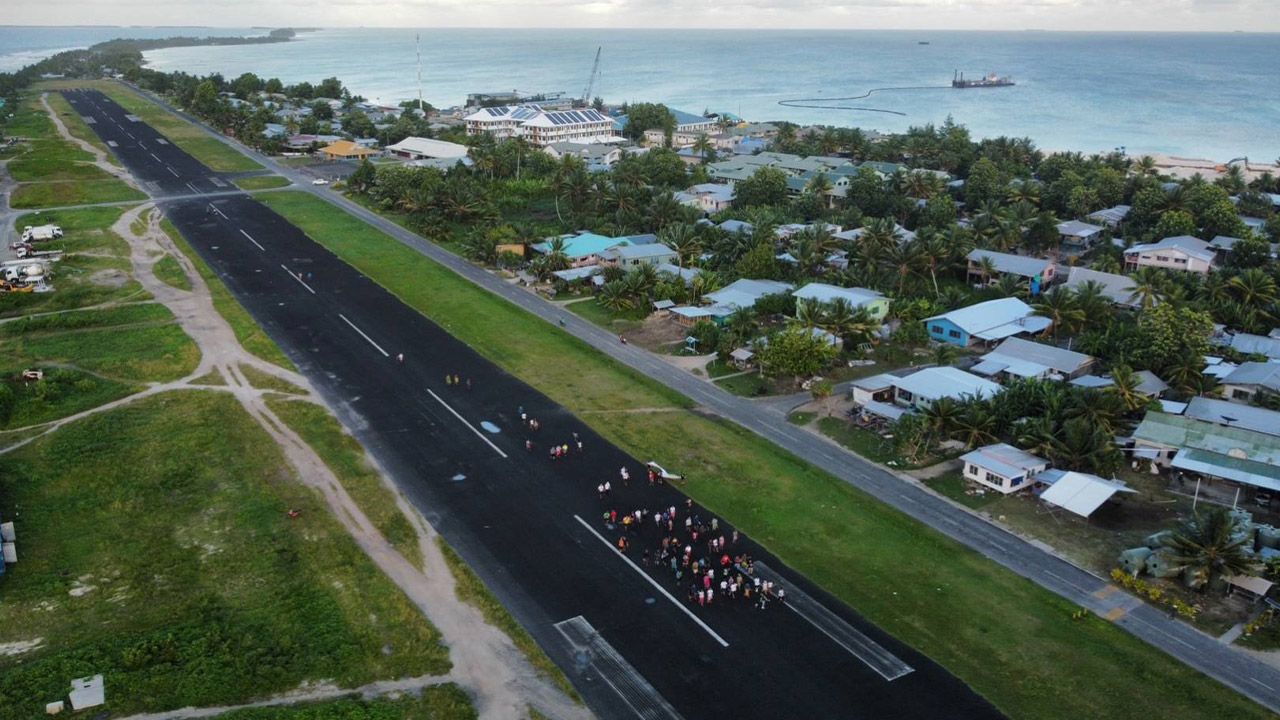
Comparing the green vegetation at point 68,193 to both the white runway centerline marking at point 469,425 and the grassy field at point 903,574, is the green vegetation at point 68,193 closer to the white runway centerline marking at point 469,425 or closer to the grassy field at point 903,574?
the grassy field at point 903,574

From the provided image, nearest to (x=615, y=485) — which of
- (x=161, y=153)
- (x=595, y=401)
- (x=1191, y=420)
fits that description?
(x=595, y=401)

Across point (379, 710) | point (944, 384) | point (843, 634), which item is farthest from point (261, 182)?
point (843, 634)

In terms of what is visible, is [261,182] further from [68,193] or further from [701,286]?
[701,286]

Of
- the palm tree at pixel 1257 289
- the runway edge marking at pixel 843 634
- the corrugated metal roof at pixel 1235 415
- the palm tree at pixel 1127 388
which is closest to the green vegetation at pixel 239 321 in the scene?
the runway edge marking at pixel 843 634

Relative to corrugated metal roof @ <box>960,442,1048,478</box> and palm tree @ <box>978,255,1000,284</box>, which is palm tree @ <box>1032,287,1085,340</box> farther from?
corrugated metal roof @ <box>960,442,1048,478</box>

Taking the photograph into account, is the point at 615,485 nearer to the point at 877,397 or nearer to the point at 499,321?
the point at 877,397

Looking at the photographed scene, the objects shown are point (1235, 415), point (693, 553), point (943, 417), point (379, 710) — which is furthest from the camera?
point (1235, 415)
